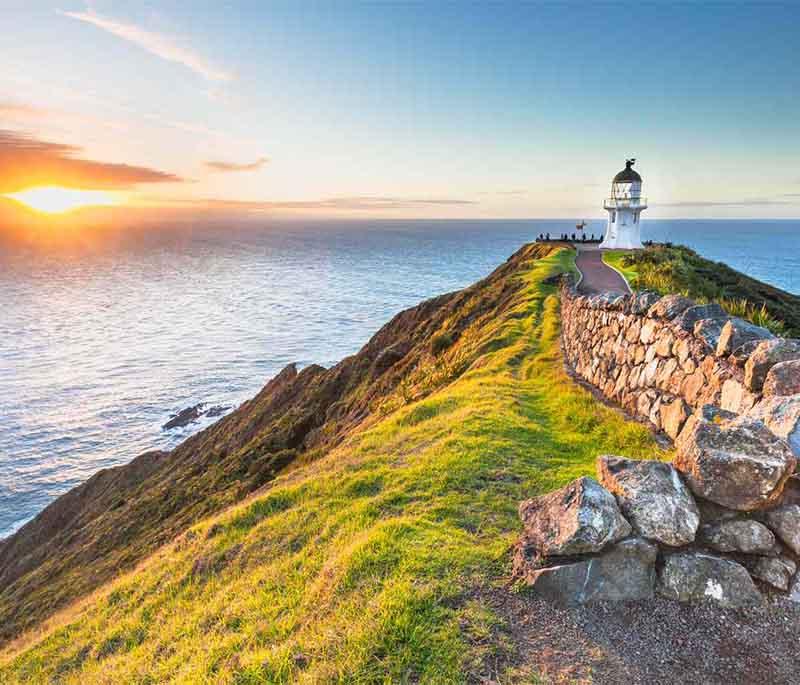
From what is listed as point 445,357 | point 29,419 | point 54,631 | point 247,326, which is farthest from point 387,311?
point 54,631

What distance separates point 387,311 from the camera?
238 ft

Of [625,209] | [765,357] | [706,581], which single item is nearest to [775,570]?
[706,581]

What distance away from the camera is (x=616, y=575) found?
4648 millimetres

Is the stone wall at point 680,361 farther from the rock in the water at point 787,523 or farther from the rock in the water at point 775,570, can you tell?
the rock in the water at point 775,570

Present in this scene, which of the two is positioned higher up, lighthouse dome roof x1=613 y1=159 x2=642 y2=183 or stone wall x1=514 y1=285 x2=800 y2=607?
lighthouse dome roof x1=613 y1=159 x2=642 y2=183

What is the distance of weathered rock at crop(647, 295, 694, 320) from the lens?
8.21 metres

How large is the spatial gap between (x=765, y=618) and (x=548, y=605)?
77.5 inches

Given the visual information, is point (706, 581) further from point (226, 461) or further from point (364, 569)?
point (226, 461)

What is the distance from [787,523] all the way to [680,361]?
361cm

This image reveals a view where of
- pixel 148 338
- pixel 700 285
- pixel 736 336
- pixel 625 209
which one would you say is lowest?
pixel 148 338

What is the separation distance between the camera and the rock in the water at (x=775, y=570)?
4.39 m

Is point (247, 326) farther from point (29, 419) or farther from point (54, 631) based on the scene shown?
point (54, 631)

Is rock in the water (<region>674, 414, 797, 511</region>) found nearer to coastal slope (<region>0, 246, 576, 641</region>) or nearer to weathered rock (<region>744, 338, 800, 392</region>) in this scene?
weathered rock (<region>744, 338, 800, 392</region>)

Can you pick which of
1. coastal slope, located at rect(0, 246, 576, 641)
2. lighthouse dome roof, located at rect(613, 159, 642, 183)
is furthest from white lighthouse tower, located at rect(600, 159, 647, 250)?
coastal slope, located at rect(0, 246, 576, 641)
